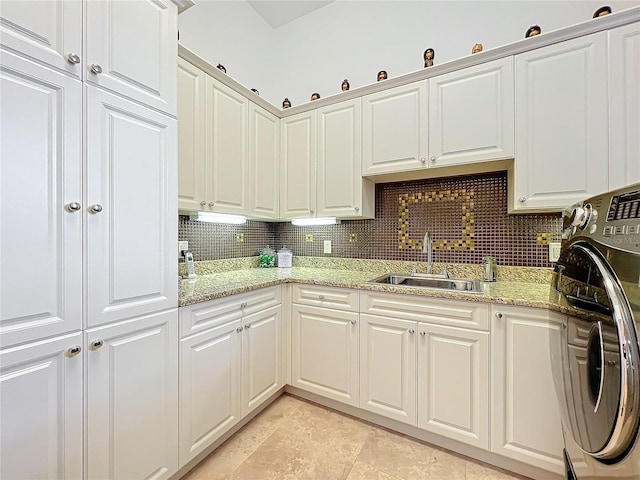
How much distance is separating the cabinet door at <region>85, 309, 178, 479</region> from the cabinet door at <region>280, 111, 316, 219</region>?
1.35 m

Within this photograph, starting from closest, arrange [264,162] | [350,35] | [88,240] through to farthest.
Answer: [88,240] → [264,162] → [350,35]

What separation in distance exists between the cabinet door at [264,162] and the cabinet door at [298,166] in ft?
0.18

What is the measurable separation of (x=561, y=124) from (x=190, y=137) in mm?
2123

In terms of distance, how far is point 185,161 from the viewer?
1.73m

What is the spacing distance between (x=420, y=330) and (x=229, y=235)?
169 cm

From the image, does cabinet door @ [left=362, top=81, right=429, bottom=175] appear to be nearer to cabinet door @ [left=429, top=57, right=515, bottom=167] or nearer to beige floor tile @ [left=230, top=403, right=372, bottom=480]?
cabinet door @ [left=429, top=57, right=515, bottom=167]

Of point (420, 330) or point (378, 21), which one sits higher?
point (378, 21)

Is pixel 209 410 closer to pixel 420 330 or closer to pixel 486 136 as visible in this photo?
pixel 420 330

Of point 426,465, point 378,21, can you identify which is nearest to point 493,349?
point 426,465

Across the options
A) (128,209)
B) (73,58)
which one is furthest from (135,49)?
(128,209)

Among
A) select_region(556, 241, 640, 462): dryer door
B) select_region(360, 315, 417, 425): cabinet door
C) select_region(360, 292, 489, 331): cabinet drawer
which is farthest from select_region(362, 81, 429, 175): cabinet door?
select_region(556, 241, 640, 462): dryer door

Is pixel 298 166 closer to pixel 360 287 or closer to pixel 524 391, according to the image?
pixel 360 287

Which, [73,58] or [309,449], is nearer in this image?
[73,58]

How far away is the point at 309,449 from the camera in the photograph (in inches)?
65.1
